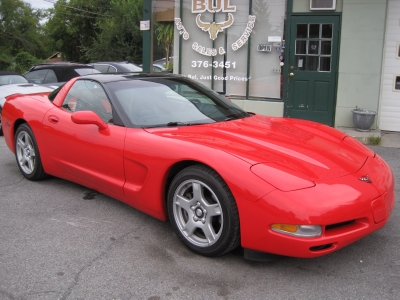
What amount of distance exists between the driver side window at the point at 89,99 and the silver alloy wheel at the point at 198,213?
117 centimetres

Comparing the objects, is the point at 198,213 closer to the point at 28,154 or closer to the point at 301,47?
the point at 28,154

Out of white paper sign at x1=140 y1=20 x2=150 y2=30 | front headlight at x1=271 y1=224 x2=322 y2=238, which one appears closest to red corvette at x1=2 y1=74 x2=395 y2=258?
front headlight at x1=271 y1=224 x2=322 y2=238

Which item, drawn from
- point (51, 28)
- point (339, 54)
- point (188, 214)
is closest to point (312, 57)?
point (339, 54)

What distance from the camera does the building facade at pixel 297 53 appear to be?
340 inches

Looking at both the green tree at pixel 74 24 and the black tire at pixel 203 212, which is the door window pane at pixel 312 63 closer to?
the black tire at pixel 203 212

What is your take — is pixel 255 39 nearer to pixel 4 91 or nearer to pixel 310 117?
pixel 310 117

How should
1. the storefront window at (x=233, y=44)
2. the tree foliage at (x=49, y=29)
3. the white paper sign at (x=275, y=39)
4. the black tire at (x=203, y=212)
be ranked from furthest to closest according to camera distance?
1. the tree foliage at (x=49, y=29)
2. the storefront window at (x=233, y=44)
3. the white paper sign at (x=275, y=39)
4. the black tire at (x=203, y=212)

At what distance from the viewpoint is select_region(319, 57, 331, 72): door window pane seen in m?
9.05

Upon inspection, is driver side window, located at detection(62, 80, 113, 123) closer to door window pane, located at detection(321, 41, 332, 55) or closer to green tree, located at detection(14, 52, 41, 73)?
door window pane, located at detection(321, 41, 332, 55)

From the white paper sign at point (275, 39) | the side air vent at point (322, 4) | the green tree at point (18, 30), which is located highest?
the green tree at point (18, 30)

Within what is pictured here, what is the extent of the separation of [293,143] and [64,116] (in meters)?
2.39

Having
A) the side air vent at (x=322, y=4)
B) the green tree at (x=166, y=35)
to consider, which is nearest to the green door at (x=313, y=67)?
the side air vent at (x=322, y=4)

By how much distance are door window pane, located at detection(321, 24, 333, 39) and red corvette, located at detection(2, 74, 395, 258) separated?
16.4 feet

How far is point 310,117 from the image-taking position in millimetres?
9328
